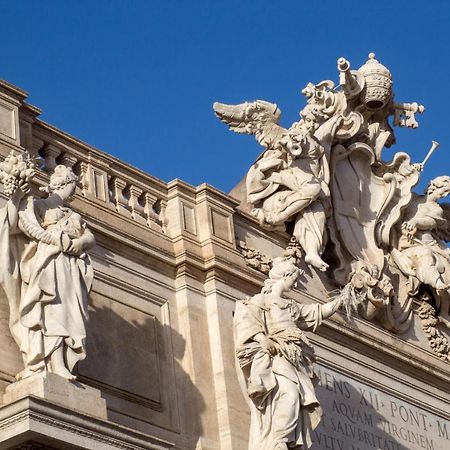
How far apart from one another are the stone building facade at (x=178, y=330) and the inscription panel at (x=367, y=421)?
2cm

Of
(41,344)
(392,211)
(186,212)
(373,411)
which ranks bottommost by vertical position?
(41,344)

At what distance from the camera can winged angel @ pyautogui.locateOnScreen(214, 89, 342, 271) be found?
19016mm

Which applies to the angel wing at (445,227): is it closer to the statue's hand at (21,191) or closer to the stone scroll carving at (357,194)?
the stone scroll carving at (357,194)

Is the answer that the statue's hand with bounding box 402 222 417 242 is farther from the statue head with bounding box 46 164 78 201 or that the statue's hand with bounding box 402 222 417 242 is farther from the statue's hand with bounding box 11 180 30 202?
the statue's hand with bounding box 11 180 30 202

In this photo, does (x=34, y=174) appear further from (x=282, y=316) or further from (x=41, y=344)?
(x=282, y=316)

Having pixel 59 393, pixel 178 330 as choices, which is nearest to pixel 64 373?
pixel 59 393

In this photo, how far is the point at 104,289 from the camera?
1659 centimetres

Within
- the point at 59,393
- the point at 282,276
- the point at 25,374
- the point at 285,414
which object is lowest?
the point at 59,393

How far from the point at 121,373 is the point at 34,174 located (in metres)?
2.02

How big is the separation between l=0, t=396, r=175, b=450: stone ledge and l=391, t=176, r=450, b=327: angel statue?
6.57 meters

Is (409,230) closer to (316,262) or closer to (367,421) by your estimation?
(316,262)

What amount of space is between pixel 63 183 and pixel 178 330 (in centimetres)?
218

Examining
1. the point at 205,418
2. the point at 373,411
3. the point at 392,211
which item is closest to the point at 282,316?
the point at 205,418

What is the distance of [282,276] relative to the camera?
1702 centimetres
